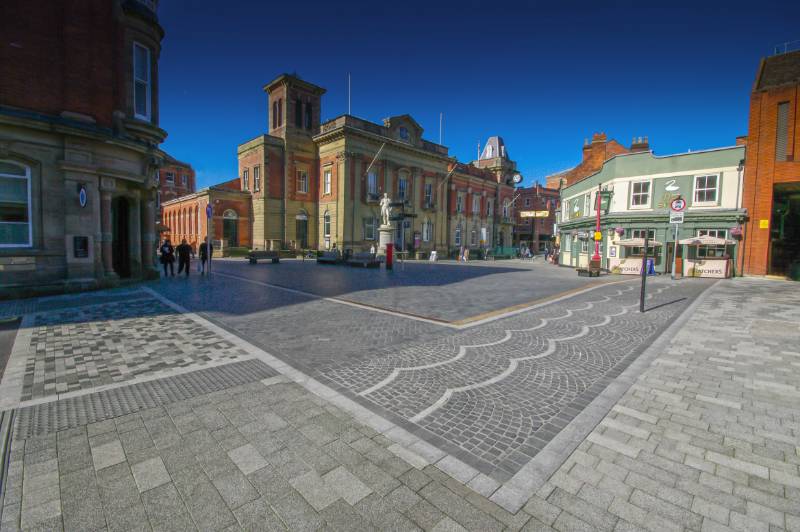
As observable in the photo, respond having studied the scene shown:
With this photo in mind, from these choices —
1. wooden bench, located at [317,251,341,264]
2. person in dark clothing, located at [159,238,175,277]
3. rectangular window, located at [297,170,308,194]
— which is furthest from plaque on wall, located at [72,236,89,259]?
rectangular window, located at [297,170,308,194]

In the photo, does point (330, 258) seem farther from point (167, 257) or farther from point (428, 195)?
point (428, 195)

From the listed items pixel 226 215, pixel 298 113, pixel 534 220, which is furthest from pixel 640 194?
pixel 534 220

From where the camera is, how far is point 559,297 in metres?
12.4

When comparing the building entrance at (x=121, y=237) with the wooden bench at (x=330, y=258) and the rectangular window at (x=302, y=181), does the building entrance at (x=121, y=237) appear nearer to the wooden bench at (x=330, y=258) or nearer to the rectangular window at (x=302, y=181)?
the wooden bench at (x=330, y=258)

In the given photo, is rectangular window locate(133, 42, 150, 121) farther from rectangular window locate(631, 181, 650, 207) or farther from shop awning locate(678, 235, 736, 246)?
shop awning locate(678, 235, 736, 246)

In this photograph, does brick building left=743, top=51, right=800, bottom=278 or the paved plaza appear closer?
the paved plaza

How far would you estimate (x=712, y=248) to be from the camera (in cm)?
2175

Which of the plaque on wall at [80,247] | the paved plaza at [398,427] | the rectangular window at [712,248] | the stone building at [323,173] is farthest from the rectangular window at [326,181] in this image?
the paved plaza at [398,427]

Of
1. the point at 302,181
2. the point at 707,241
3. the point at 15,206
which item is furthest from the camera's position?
the point at 302,181

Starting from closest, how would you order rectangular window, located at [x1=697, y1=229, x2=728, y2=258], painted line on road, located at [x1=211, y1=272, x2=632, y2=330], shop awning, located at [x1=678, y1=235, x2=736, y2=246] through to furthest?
1. painted line on road, located at [x1=211, y1=272, x2=632, y2=330]
2. shop awning, located at [x1=678, y1=235, x2=736, y2=246]
3. rectangular window, located at [x1=697, y1=229, x2=728, y2=258]

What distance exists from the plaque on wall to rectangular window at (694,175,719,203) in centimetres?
3071

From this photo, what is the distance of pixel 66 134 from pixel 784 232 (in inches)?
1438

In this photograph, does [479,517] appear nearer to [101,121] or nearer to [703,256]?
[101,121]

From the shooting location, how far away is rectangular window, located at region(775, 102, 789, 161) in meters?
19.1
